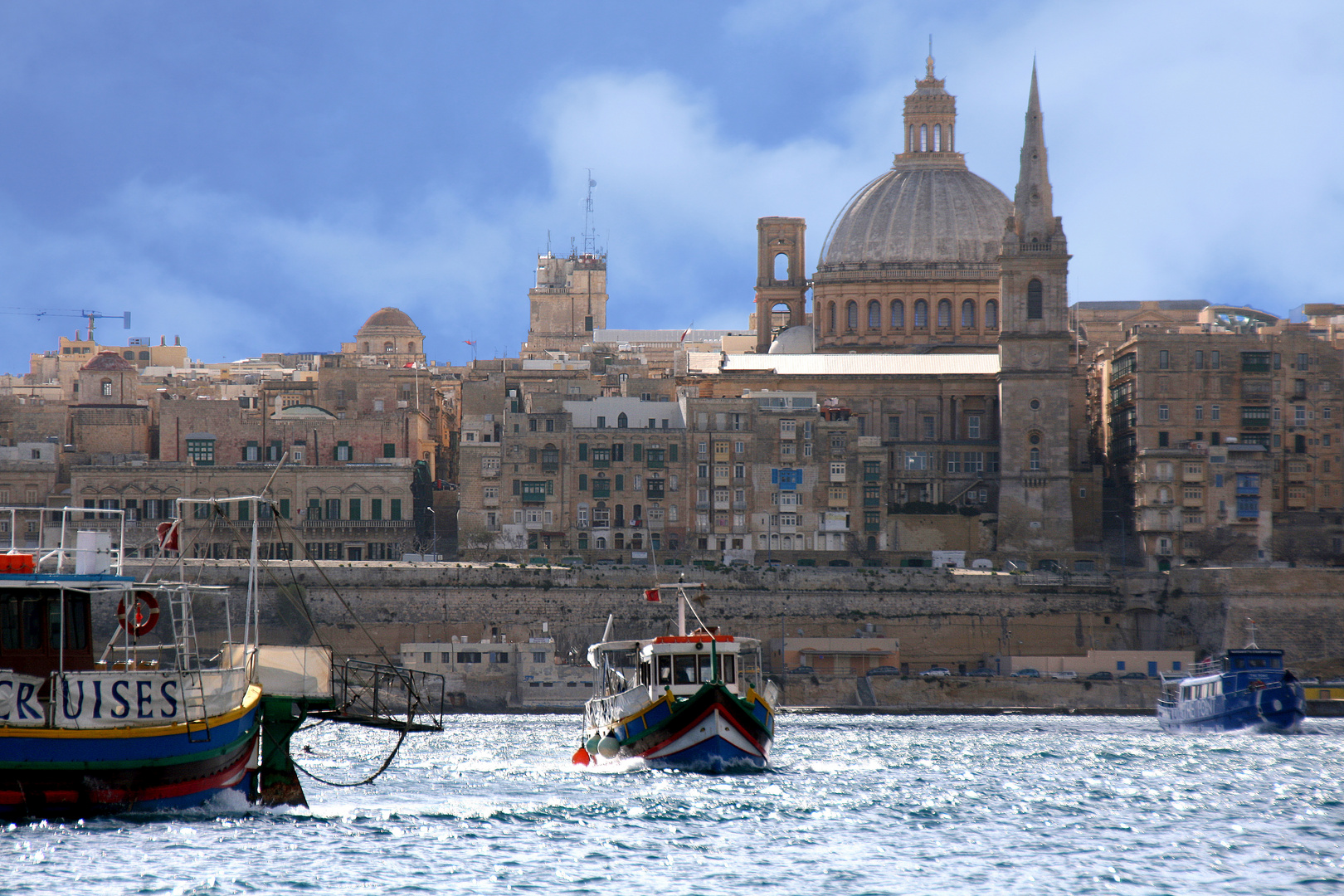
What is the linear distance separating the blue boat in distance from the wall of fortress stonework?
13.6 meters

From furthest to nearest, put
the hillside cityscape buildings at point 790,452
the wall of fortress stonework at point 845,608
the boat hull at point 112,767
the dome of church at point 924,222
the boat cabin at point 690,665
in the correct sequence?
the dome of church at point 924,222 < the hillside cityscape buildings at point 790,452 < the wall of fortress stonework at point 845,608 < the boat cabin at point 690,665 < the boat hull at point 112,767

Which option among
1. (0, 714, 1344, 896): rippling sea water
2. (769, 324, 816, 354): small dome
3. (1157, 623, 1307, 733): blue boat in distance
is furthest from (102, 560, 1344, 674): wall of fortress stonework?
(769, 324, 816, 354): small dome

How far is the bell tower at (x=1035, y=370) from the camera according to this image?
8494 cm

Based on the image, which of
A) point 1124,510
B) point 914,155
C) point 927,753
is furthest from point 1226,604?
point 914,155

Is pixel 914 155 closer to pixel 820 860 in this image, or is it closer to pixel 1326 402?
pixel 1326 402

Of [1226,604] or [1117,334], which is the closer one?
[1226,604]

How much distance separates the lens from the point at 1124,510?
87.2m

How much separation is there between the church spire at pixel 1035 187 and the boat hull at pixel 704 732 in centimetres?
5250

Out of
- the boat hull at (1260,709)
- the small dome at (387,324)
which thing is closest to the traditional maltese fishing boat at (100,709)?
the boat hull at (1260,709)

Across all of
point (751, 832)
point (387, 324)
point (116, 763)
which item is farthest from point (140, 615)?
point (387, 324)

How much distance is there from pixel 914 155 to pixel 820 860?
85042 millimetres

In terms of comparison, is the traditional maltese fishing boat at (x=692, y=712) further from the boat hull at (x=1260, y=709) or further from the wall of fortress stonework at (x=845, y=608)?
the wall of fortress stonework at (x=845, y=608)

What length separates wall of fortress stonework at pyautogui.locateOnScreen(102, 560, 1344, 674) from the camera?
73938mm

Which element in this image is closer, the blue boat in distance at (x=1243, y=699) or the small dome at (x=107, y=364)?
the blue boat in distance at (x=1243, y=699)
